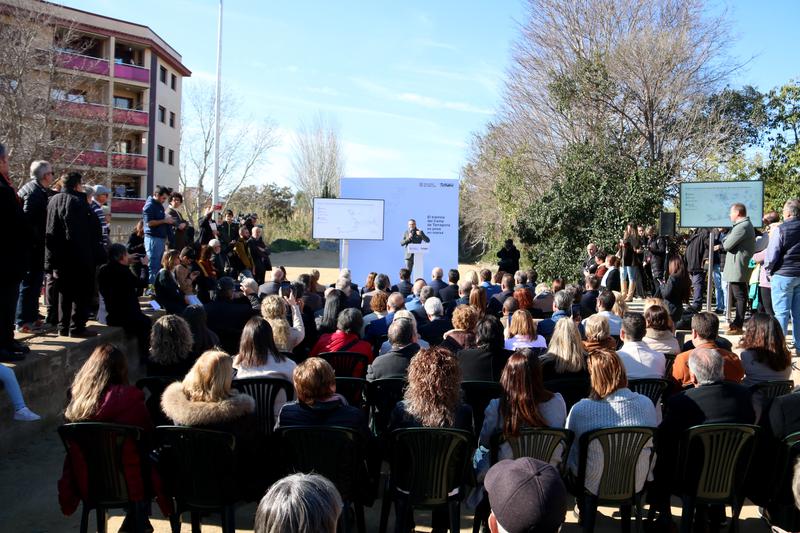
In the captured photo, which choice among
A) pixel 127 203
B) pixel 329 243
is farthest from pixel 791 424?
pixel 127 203

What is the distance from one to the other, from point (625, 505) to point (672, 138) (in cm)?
1854

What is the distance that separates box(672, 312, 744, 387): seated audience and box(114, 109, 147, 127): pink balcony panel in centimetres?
3500

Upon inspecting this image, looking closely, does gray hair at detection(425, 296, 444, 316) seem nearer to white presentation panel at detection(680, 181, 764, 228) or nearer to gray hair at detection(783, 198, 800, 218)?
gray hair at detection(783, 198, 800, 218)

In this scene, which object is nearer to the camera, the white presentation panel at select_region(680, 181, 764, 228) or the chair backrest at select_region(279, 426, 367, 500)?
the chair backrest at select_region(279, 426, 367, 500)

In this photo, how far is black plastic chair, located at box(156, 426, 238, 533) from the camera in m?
3.14

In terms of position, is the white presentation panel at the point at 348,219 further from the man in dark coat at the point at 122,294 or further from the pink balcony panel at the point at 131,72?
the pink balcony panel at the point at 131,72

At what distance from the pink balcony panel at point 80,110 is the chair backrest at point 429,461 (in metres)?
20.3

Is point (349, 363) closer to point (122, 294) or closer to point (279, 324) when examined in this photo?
point (279, 324)

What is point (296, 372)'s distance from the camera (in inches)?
131

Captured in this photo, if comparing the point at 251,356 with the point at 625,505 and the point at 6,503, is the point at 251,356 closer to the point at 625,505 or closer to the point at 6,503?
the point at 6,503

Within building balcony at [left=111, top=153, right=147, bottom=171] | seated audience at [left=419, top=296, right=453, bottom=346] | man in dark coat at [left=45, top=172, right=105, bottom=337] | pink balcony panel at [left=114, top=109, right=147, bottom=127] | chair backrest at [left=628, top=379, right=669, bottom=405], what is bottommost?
chair backrest at [left=628, top=379, right=669, bottom=405]

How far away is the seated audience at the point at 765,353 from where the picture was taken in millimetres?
4152

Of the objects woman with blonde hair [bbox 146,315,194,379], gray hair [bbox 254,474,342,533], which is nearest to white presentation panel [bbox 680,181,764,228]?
woman with blonde hair [bbox 146,315,194,379]

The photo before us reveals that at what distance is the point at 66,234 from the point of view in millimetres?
5738
